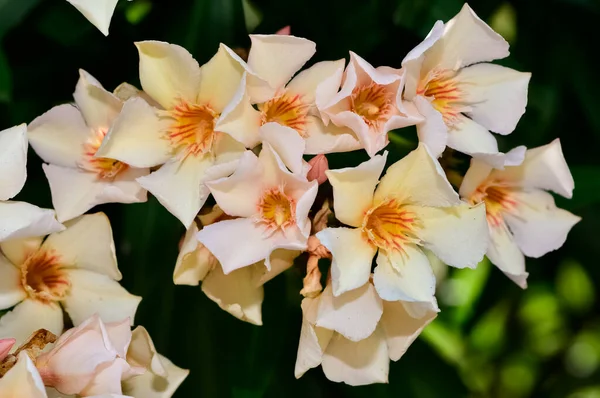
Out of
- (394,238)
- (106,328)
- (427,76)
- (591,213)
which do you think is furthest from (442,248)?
(591,213)

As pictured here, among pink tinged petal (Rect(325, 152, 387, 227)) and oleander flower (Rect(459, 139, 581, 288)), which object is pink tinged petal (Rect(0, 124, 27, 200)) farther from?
oleander flower (Rect(459, 139, 581, 288))

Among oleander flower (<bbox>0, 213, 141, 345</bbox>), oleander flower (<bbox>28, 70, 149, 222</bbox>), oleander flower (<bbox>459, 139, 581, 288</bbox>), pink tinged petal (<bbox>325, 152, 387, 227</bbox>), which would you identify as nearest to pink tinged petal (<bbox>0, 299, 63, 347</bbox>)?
oleander flower (<bbox>0, 213, 141, 345</bbox>)

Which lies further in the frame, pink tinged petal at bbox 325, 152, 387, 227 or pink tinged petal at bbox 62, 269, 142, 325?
pink tinged petal at bbox 62, 269, 142, 325

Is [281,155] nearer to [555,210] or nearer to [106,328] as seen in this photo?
[106,328]

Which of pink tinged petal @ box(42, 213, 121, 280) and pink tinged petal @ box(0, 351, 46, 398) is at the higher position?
pink tinged petal @ box(0, 351, 46, 398)

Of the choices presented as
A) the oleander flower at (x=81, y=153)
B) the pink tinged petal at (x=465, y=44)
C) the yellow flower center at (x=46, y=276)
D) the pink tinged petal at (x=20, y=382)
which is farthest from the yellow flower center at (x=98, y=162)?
the pink tinged petal at (x=465, y=44)

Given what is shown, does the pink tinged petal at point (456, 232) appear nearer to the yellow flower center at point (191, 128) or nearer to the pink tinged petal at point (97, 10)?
the yellow flower center at point (191, 128)

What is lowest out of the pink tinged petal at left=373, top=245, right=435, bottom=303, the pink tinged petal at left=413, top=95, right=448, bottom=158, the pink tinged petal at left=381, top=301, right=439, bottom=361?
the pink tinged petal at left=381, top=301, right=439, bottom=361
